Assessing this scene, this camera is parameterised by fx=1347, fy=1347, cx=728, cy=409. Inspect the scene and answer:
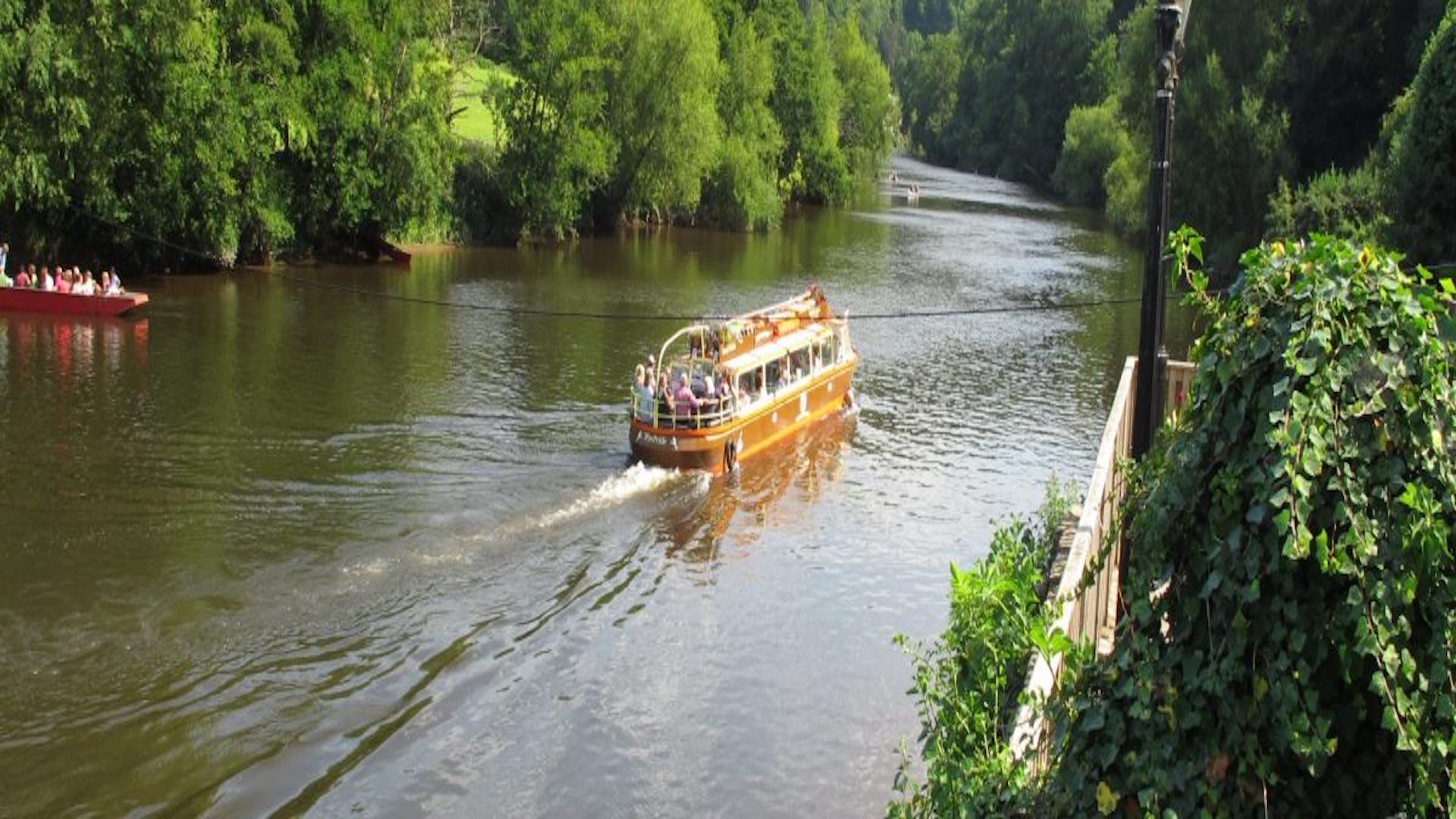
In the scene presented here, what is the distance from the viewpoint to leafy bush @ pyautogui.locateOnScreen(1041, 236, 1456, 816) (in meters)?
5.38

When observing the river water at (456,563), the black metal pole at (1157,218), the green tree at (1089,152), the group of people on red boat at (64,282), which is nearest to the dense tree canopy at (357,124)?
the group of people on red boat at (64,282)

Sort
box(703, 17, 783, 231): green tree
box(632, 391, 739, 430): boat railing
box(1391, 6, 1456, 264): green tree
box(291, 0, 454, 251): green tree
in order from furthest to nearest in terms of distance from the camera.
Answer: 1. box(703, 17, 783, 231): green tree
2. box(291, 0, 454, 251): green tree
3. box(1391, 6, 1456, 264): green tree
4. box(632, 391, 739, 430): boat railing

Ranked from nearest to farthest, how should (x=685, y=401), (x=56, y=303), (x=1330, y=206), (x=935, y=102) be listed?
(x=685, y=401) → (x=56, y=303) → (x=1330, y=206) → (x=935, y=102)

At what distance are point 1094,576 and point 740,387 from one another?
880 inches

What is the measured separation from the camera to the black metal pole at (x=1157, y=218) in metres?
9.29

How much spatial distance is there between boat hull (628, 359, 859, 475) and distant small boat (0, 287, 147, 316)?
18.4 m

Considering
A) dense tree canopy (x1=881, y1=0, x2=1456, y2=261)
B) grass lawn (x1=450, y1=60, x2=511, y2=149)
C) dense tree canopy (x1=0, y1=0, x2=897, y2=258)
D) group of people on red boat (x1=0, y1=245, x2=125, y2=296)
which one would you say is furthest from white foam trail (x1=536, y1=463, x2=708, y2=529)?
grass lawn (x1=450, y1=60, x2=511, y2=149)

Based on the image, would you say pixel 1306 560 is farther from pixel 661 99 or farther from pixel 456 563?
pixel 661 99

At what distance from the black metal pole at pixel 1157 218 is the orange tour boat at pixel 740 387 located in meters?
16.4

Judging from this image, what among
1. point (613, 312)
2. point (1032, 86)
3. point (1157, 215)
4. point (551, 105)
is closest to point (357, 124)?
point (551, 105)

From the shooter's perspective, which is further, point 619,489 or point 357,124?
point 357,124

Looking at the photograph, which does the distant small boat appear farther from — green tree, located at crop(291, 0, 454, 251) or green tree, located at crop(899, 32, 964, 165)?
green tree, located at crop(899, 32, 964, 165)

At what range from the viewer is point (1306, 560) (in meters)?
5.48

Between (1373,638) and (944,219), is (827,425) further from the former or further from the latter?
(944,219)
